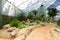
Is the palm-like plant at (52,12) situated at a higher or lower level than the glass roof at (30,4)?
lower

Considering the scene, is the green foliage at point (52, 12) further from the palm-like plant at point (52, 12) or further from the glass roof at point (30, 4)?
the glass roof at point (30, 4)

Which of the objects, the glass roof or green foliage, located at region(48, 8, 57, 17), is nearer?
the glass roof

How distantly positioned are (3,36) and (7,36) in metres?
0.23

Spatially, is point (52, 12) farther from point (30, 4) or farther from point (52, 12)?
point (30, 4)

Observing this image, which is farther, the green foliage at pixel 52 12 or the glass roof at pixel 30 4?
the green foliage at pixel 52 12

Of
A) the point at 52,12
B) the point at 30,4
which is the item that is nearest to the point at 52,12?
the point at 52,12

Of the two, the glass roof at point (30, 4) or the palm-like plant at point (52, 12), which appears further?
the palm-like plant at point (52, 12)

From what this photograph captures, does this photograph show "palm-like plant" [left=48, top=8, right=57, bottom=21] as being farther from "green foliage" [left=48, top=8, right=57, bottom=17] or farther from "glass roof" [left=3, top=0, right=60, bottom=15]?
"glass roof" [left=3, top=0, right=60, bottom=15]

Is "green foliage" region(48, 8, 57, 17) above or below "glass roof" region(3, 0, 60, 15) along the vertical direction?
below

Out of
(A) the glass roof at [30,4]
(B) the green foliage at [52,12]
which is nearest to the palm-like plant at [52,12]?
(B) the green foliage at [52,12]

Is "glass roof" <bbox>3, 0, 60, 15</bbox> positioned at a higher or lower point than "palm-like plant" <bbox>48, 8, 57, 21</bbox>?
higher

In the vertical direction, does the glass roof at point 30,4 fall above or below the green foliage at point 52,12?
above

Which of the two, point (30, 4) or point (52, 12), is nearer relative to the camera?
point (30, 4)

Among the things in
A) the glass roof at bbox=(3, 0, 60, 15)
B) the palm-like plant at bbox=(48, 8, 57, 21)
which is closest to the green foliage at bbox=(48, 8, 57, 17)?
the palm-like plant at bbox=(48, 8, 57, 21)
